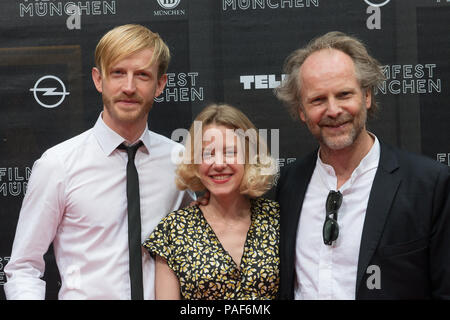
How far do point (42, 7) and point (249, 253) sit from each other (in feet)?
5.73

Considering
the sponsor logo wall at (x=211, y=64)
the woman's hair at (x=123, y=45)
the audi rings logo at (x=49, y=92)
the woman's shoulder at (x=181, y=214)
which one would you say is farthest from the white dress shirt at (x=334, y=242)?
the audi rings logo at (x=49, y=92)

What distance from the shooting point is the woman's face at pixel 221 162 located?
2.18 metres

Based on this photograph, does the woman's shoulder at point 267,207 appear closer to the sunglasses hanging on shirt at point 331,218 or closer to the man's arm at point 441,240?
the sunglasses hanging on shirt at point 331,218

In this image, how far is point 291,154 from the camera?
2.90m

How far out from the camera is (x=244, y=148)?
2.23 meters

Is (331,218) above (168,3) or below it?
below

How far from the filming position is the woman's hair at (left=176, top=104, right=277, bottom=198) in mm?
2215

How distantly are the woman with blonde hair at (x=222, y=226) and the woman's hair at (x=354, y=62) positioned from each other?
0.76ft

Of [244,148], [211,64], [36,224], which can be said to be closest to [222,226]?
[244,148]

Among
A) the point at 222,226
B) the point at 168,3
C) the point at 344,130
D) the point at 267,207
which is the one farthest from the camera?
the point at 168,3

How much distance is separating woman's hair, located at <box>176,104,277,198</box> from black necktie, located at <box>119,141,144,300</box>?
179mm

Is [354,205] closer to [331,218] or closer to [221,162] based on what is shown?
[331,218]

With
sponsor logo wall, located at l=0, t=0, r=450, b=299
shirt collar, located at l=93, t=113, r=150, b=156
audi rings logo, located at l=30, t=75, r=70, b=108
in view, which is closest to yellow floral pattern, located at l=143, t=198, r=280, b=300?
shirt collar, located at l=93, t=113, r=150, b=156

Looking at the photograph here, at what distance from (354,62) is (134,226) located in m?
1.08
